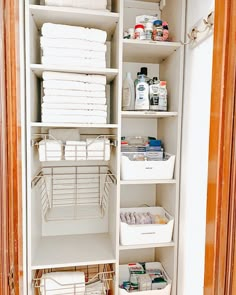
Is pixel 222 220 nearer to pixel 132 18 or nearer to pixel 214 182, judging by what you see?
pixel 214 182

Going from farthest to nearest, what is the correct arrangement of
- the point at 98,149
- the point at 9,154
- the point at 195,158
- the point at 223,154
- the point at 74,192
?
1. the point at 74,192
2. the point at 98,149
3. the point at 195,158
4. the point at 9,154
5. the point at 223,154

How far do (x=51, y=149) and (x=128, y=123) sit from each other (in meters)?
0.60

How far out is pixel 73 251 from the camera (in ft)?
4.88

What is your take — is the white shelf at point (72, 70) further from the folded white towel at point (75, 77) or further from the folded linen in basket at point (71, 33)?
the folded linen in basket at point (71, 33)

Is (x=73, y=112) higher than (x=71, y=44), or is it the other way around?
(x=71, y=44)

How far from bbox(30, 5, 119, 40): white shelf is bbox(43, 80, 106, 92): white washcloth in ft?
1.15

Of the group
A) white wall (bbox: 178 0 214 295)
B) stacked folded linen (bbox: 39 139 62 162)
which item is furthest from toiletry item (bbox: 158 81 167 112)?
stacked folded linen (bbox: 39 139 62 162)

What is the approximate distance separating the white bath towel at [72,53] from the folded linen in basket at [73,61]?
0.02 meters

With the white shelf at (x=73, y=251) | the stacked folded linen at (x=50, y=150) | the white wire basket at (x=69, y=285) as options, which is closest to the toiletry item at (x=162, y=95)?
the stacked folded linen at (x=50, y=150)

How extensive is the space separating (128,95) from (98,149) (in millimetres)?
376

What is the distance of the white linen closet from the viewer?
4.32 ft

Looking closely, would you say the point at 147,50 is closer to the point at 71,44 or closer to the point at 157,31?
the point at 157,31

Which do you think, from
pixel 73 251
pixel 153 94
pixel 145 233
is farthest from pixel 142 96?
pixel 73 251

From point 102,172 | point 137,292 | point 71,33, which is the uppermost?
point 71,33
